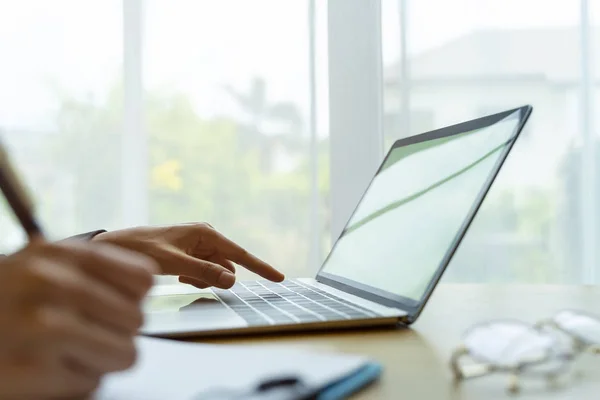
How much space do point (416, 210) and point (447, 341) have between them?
0.21 m

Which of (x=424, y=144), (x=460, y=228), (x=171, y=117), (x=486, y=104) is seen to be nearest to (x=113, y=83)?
(x=171, y=117)

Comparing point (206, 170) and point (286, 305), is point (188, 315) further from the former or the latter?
point (206, 170)

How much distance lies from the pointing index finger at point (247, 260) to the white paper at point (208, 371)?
1.34ft

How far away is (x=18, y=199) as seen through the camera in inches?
15.1

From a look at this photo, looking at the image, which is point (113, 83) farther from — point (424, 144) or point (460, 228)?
point (460, 228)

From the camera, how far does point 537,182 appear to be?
145 cm

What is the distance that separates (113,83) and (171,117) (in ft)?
0.58

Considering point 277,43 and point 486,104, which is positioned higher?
point 277,43

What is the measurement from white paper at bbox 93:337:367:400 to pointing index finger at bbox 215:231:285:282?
410 millimetres

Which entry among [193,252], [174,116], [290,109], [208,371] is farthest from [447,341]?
[174,116]

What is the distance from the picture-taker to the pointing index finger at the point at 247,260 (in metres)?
0.86

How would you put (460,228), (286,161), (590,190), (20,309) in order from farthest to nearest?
(286,161), (590,190), (460,228), (20,309)

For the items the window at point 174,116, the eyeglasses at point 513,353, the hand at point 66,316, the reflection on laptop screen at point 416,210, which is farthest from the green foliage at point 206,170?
the hand at point 66,316

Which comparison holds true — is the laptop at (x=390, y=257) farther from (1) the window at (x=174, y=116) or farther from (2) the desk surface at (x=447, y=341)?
(1) the window at (x=174, y=116)
